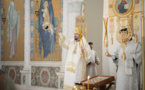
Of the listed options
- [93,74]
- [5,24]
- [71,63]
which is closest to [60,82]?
[71,63]

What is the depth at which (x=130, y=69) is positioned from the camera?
453cm

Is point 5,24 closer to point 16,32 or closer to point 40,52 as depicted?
point 16,32

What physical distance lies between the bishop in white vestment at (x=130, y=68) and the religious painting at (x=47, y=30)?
2.70 m

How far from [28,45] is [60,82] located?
2051mm

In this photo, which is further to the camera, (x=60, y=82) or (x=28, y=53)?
(x=28, y=53)

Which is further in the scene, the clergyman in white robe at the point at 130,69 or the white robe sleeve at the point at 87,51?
the white robe sleeve at the point at 87,51

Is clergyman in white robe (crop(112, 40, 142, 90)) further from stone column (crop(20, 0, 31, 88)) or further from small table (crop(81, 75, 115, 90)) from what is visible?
stone column (crop(20, 0, 31, 88))

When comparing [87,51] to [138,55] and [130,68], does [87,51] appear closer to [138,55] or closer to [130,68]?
[130,68]

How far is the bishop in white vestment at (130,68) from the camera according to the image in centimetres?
447

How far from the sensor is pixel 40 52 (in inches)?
294

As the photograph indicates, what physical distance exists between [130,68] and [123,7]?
1.42m

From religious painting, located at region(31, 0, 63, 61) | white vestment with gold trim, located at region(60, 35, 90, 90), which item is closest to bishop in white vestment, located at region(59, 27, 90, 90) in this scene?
white vestment with gold trim, located at region(60, 35, 90, 90)

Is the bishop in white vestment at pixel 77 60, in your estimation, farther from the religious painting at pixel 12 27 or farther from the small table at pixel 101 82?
the religious painting at pixel 12 27

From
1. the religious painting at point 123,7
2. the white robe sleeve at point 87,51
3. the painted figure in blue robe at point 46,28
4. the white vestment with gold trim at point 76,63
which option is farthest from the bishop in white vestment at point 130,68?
the painted figure in blue robe at point 46,28
